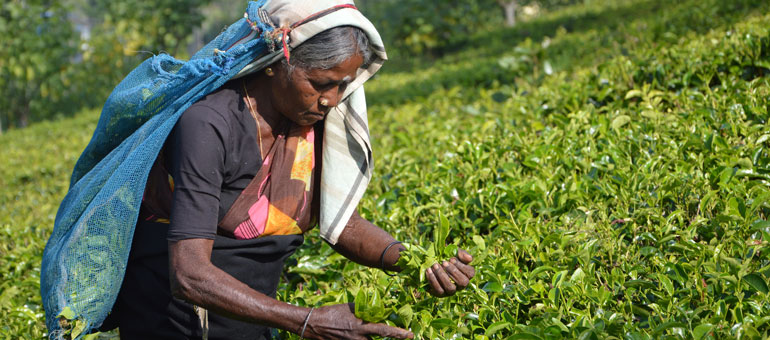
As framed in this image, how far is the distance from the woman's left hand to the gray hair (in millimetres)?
661

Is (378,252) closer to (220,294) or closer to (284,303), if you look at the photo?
(284,303)

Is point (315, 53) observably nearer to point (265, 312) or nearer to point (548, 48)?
point (265, 312)

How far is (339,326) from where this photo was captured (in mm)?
1676

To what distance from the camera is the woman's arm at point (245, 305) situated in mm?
1670

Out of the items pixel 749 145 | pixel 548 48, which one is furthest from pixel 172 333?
pixel 548 48

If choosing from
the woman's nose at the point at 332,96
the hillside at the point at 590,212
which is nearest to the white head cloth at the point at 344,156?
the woman's nose at the point at 332,96

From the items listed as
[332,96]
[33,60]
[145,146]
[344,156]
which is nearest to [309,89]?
[332,96]

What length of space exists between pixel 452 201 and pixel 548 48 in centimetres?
524

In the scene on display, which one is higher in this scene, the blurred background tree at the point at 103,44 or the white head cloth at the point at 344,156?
the white head cloth at the point at 344,156

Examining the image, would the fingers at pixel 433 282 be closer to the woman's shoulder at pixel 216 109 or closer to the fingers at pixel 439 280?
the fingers at pixel 439 280

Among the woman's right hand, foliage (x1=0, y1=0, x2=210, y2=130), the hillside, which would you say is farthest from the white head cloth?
foliage (x1=0, y1=0, x2=210, y2=130)

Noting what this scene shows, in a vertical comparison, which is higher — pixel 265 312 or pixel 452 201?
pixel 265 312

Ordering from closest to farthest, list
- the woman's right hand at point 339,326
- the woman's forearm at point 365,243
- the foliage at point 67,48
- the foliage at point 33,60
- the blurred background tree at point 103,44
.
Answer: the woman's right hand at point 339,326 < the woman's forearm at point 365,243 < the foliage at point 33,60 < the foliage at point 67,48 < the blurred background tree at point 103,44

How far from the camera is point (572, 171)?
2635mm
